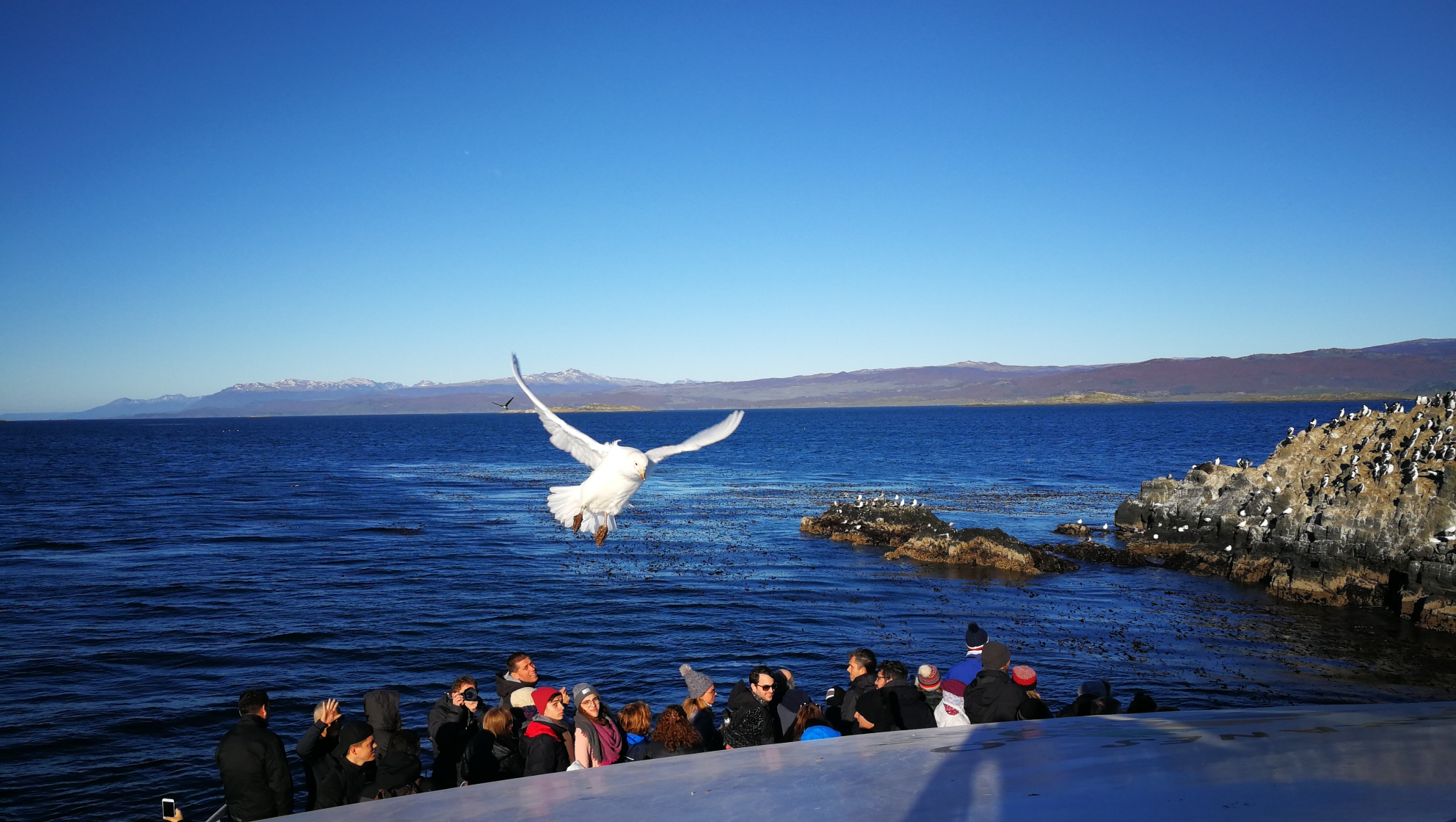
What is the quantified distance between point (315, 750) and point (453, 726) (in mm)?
1282

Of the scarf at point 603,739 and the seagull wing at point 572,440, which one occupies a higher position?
the seagull wing at point 572,440

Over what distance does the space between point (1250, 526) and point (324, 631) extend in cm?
2659

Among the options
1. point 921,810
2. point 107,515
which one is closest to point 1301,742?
point 921,810

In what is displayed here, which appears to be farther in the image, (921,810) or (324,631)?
(324,631)

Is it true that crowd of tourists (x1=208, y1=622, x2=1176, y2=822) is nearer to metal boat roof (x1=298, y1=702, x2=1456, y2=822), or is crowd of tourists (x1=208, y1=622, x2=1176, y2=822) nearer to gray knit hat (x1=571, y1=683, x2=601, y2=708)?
gray knit hat (x1=571, y1=683, x2=601, y2=708)

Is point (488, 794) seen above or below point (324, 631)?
above

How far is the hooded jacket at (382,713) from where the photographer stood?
27.0ft

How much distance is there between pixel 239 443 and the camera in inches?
4742

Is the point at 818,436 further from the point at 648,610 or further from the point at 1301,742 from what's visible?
the point at 1301,742

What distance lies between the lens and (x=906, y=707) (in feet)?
26.6

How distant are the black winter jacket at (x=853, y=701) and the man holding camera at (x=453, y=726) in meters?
3.56

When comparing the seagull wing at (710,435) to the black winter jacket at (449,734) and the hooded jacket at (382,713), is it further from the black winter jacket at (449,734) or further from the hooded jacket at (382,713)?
the hooded jacket at (382,713)

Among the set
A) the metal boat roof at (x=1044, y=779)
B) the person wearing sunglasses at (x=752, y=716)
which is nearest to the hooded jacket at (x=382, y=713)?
the person wearing sunglasses at (x=752, y=716)

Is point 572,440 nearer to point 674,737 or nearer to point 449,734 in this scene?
point 449,734
